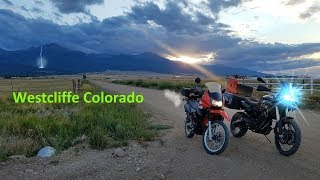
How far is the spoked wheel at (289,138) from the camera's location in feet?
25.8

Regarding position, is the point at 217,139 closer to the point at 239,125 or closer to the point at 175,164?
the point at 175,164

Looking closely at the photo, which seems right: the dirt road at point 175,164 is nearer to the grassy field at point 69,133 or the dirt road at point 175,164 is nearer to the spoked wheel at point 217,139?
the spoked wheel at point 217,139

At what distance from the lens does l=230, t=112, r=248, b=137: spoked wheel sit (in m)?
9.69

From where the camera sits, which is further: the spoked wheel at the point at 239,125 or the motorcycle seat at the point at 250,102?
the spoked wheel at the point at 239,125

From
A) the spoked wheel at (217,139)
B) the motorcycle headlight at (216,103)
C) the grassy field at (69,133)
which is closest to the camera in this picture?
the spoked wheel at (217,139)

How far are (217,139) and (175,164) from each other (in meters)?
1.22

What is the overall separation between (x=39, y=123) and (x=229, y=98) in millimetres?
5870

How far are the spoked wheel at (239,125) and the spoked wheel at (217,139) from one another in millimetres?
1406

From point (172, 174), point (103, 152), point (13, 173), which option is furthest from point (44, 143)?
point (172, 174)

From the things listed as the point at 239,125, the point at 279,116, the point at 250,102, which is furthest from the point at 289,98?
the point at 239,125

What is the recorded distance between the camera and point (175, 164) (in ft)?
25.0

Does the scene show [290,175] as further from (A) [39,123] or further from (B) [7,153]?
(A) [39,123]

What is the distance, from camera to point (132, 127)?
10.7 m

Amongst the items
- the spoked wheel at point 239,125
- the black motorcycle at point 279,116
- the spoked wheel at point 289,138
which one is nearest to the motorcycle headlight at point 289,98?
the black motorcycle at point 279,116
